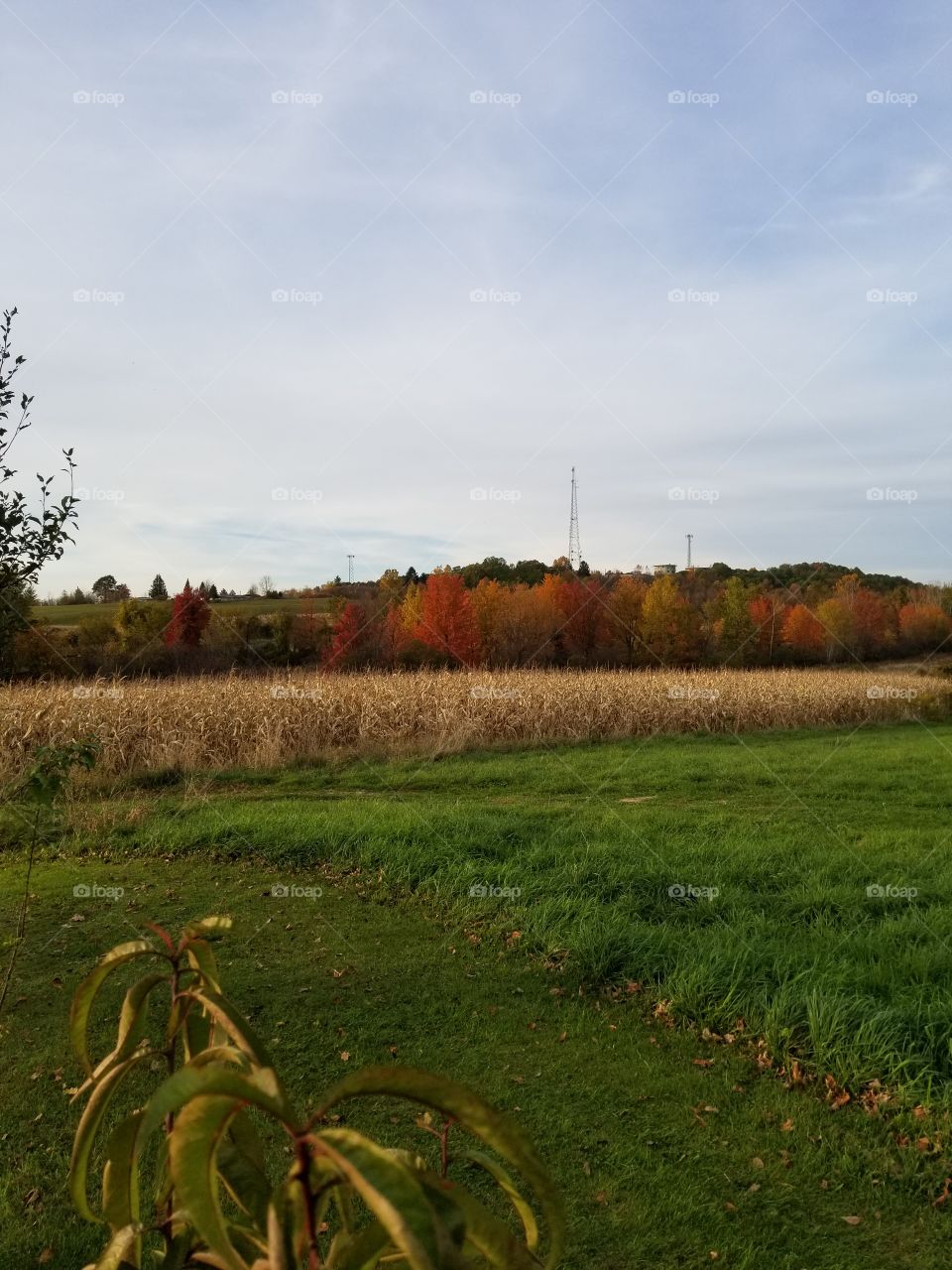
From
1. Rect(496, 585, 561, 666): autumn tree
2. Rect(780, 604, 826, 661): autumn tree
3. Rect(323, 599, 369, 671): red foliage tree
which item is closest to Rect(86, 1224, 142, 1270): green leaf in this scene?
Rect(323, 599, 369, 671): red foliage tree

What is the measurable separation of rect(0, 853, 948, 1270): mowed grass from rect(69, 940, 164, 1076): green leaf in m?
2.26

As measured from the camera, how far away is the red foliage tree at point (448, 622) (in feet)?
117

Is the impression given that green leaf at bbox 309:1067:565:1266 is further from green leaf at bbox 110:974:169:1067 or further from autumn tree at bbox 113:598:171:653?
autumn tree at bbox 113:598:171:653

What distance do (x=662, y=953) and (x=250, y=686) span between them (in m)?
13.2

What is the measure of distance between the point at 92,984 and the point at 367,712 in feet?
50.1

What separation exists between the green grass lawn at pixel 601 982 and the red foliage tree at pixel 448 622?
25.6m

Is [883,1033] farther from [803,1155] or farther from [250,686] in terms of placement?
[250,686]

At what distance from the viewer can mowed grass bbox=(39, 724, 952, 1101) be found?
466 centimetres

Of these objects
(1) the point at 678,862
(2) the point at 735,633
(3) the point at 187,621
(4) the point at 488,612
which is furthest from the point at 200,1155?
(2) the point at 735,633

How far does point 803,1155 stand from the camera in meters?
3.55

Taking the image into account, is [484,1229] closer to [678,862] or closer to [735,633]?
[678,862]

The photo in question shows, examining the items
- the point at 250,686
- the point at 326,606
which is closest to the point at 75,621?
the point at 326,606

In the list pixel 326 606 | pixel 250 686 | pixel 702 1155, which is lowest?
pixel 702 1155

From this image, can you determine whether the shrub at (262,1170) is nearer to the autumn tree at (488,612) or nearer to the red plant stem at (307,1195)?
the red plant stem at (307,1195)
